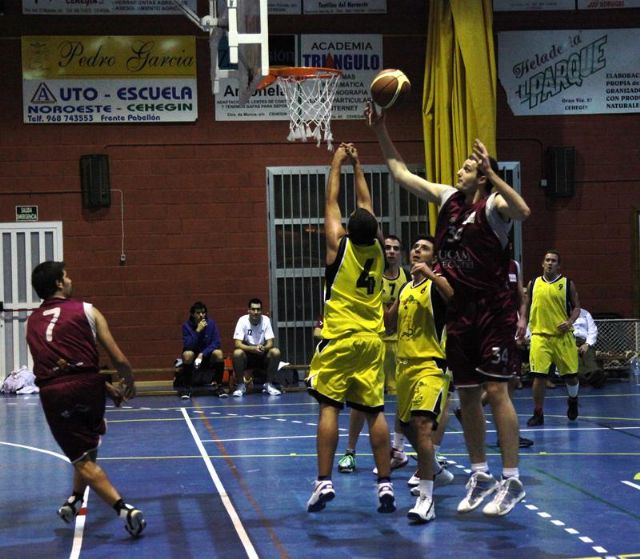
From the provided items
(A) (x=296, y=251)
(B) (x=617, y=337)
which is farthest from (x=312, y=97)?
(B) (x=617, y=337)

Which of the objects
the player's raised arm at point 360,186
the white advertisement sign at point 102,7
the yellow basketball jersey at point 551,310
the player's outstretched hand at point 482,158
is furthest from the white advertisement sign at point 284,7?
the player's outstretched hand at point 482,158

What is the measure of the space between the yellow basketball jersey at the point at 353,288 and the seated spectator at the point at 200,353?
28.1 ft

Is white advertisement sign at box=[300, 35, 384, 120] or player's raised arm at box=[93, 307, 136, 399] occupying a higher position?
white advertisement sign at box=[300, 35, 384, 120]

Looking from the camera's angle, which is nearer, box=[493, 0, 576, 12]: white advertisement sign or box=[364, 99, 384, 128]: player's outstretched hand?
box=[364, 99, 384, 128]: player's outstretched hand

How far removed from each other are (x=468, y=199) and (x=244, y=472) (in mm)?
3115

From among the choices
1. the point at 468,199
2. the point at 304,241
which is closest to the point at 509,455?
the point at 468,199

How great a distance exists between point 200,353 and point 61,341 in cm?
917

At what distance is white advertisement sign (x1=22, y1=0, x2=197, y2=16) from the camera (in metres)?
16.2

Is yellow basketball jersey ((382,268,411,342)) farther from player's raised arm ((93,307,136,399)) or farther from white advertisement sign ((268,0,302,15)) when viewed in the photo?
white advertisement sign ((268,0,302,15))

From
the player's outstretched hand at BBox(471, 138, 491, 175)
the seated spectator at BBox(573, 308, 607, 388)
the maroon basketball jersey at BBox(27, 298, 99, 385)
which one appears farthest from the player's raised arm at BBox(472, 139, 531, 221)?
the seated spectator at BBox(573, 308, 607, 388)

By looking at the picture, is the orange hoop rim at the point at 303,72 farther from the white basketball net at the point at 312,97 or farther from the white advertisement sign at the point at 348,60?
the white advertisement sign at the point at 348,60

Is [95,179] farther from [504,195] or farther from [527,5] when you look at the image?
[504,195]

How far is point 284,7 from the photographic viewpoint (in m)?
16.7

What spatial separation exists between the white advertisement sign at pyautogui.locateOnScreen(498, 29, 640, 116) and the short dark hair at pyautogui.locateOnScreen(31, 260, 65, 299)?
12.0 m
